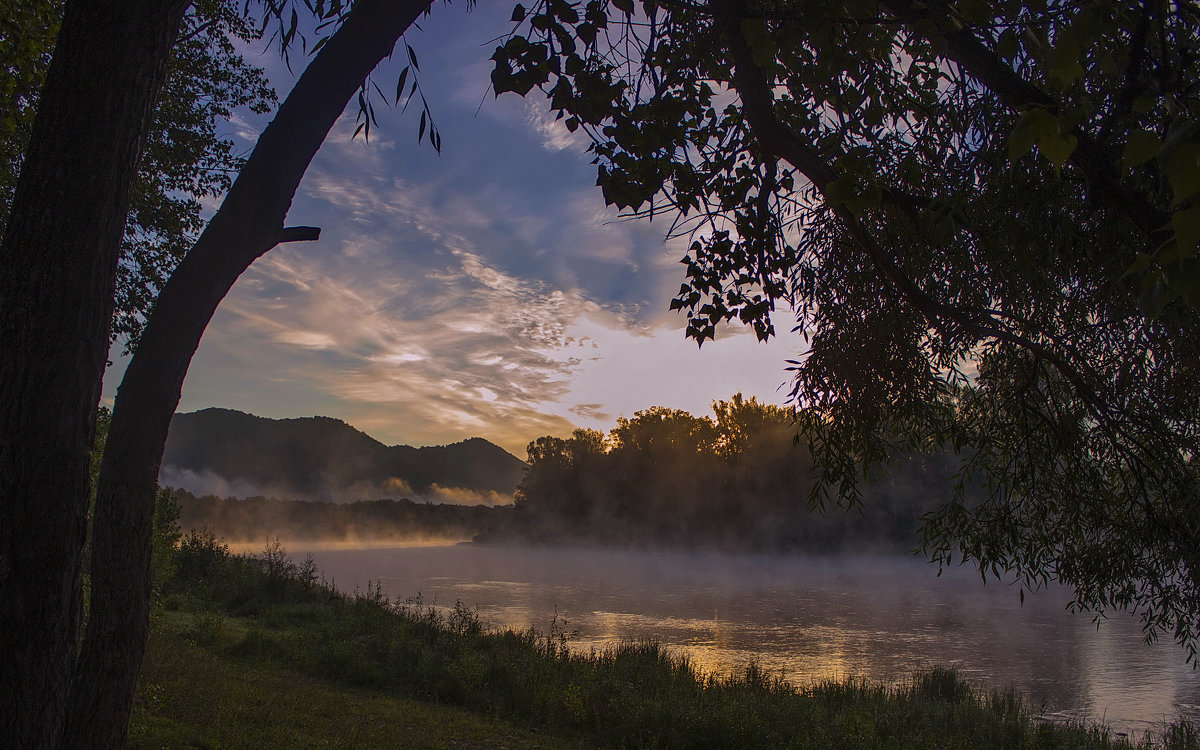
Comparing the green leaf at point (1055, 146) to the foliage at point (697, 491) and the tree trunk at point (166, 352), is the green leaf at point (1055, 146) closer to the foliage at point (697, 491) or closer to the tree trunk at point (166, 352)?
the tree trunk at point (166, 352)

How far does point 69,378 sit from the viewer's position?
9.24 ft

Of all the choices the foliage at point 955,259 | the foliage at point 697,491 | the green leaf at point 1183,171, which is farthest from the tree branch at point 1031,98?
the foliage at point 697,491

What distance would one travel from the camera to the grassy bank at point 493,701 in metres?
7.46

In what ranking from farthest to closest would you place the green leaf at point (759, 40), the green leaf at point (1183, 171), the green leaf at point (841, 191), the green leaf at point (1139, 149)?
the green leaf at point (841, 191) < the green leaf at point (759, 40) < the green leaf at point (1139, 149) < the green leaf at point (1183, 171)

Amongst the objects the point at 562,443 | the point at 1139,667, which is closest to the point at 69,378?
the point at 1139,667

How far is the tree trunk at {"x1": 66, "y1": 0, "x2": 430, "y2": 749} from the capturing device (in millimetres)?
3316

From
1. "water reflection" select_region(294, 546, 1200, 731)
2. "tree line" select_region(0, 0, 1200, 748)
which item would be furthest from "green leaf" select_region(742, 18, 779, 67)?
"water reflection" select_region(294, 546, 1200, 731)

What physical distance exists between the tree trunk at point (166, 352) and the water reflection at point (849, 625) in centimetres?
1278

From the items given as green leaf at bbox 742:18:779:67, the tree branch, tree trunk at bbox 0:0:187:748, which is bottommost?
tree trunk at bbox 0:0:187:748

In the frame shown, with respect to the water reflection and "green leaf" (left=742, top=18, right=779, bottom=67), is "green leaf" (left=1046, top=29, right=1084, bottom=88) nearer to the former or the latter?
"green leaf" (left=742, top=18, right=779, bottom=67)

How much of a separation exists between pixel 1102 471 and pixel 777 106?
4704 mm

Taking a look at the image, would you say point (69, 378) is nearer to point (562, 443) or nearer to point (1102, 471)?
point (1102, 471)

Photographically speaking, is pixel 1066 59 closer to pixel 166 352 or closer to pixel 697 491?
pixel 166 352

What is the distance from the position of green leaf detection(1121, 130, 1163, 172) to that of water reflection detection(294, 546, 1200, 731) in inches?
537
